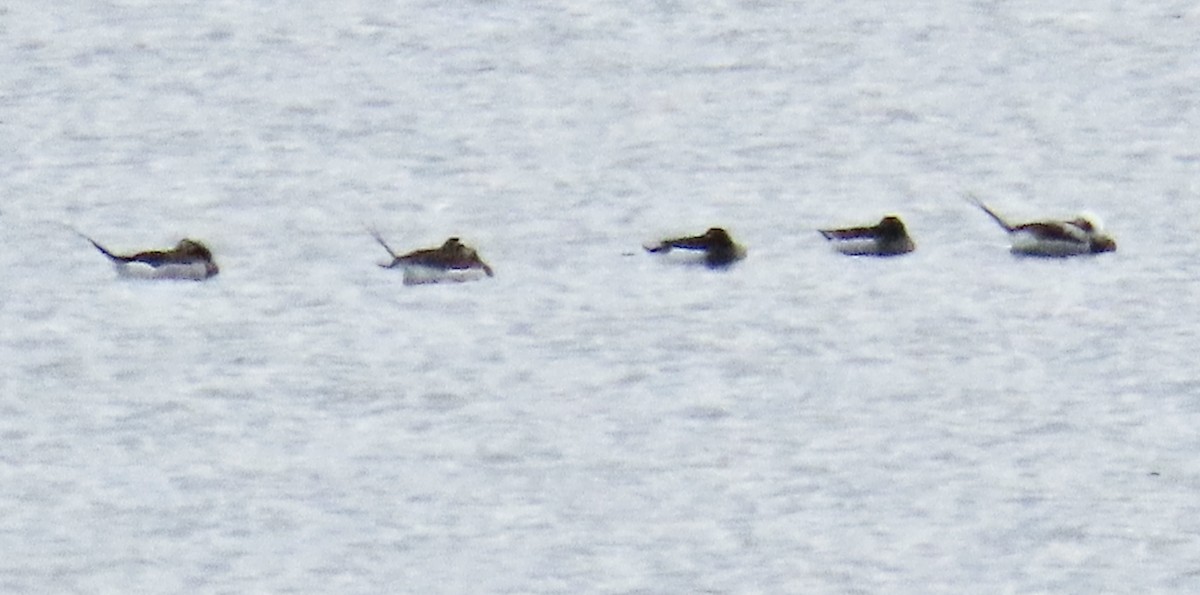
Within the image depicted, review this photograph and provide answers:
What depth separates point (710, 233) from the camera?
5617mm

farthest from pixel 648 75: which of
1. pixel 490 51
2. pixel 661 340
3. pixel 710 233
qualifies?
pixel 661 340

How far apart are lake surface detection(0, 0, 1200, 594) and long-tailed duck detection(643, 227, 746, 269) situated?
35 mm

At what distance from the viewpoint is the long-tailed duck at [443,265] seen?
18.1 feet

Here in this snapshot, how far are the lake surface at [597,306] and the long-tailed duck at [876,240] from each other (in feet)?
0.14

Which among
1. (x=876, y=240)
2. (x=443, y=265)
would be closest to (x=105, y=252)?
(x=443, y=265)

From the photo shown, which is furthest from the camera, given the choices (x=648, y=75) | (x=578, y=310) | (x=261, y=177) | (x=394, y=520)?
(x=648, y=75)

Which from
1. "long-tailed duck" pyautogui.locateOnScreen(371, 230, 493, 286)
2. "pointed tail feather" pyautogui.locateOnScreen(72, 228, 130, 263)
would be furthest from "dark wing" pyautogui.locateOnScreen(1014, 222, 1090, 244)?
"pointed tail feather" pyautogui.locateOnScreen(72, 228, 130, 263)

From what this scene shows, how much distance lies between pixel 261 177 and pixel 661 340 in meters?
1.14

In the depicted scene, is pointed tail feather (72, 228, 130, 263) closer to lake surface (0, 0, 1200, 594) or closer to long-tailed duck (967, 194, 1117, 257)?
lake surface (0, 0, 1200, 594)

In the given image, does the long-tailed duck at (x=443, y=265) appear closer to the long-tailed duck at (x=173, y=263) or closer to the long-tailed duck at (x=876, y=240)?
the long-tailed duck at (x=173, y=263)

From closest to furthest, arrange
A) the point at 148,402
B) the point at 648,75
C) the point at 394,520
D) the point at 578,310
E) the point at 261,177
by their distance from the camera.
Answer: the point at 394,520 → the point at 148,402 → the point at 578,310 → the point at 261,177 → the point at 648,75

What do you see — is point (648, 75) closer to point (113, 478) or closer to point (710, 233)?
point (710, 233)

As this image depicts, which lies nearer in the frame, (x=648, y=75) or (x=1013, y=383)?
(x=1013, y=383)

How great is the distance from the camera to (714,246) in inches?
220
